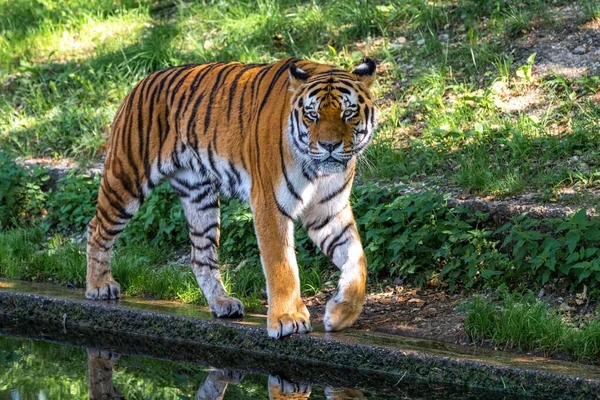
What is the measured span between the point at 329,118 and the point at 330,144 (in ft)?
0.51

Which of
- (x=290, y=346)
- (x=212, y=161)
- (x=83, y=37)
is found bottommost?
(x=290, y=346)

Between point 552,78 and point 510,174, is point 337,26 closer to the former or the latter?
point 552,78

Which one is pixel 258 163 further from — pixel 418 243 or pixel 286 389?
pixel 418 243

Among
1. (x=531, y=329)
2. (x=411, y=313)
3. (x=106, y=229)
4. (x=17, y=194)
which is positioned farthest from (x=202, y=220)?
(x=17, y=194)

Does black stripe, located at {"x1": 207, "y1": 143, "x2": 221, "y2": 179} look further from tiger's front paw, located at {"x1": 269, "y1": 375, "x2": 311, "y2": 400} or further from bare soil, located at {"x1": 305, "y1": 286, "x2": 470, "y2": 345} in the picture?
tiger's front paw, located at {"x1": 269, "y1": 375, "x2": 311, "y2": 400}

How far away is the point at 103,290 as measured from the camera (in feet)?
19.2

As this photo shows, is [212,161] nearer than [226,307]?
No

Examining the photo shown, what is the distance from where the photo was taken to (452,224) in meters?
5.92

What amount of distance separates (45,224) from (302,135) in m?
3.62

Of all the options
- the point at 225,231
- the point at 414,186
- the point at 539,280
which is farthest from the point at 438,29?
the point at 539,280

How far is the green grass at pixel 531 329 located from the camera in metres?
4.77

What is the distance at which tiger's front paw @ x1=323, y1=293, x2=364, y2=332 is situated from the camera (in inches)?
198

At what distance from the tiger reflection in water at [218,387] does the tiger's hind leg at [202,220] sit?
90 cm

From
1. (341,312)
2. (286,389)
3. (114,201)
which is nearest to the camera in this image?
(286,389)
